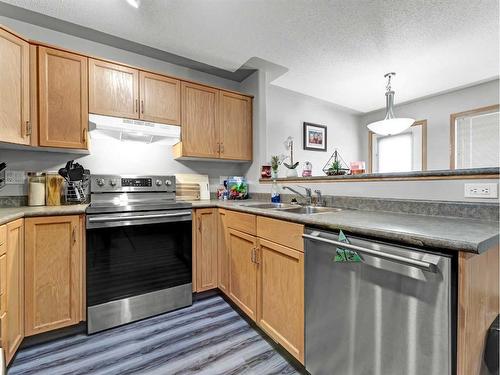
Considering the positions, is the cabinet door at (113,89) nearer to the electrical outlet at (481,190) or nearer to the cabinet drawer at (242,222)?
the cabinet drawer at (242,222)

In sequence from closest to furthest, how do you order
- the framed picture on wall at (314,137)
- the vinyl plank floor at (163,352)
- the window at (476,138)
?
the vinyl plank floor at (163,352) → the window at (476,138) → the framed picture on wall at (314,137)

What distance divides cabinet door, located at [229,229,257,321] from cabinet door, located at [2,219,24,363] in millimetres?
1365

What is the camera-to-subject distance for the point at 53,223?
158cm

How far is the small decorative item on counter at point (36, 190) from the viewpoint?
1.91 m

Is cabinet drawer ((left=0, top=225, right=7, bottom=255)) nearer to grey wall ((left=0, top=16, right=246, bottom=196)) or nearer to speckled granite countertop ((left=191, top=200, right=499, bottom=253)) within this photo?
grey wall ((left=0, top=16, right=246, bottom=196))

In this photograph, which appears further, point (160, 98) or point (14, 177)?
point (160, 98)

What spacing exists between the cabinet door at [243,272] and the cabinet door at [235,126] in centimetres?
110

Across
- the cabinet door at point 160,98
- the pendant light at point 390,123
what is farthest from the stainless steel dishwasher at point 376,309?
the pendant light at point 390,123

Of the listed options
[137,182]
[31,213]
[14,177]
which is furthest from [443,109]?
[14,177]

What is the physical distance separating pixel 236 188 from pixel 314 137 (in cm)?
170

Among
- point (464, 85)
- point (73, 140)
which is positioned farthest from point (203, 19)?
point (464, 85)

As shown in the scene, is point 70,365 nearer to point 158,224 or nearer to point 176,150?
point 158,224

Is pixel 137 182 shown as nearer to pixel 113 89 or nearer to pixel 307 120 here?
pixel 113 89

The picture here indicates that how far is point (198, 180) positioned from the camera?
277 cm
